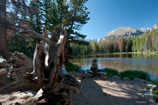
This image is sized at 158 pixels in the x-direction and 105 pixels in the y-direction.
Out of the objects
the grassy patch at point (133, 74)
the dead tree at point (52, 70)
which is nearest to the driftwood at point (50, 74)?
the dead tree at point (52, 70)

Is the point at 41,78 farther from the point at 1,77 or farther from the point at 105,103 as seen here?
the point at 1,77

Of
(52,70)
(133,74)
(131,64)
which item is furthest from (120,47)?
(52,70)

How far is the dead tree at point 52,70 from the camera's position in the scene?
158 centimetres

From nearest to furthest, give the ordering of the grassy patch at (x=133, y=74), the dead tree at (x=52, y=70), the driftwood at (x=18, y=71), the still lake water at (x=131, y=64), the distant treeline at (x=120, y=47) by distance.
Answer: the dead tree at (x=52, y=70) < the driftwood at (x=18, y=71) < the grassy patch at (x=133, y=74) < the still lake water at (x=131, y=64) < the distant treeline at (x=120, y=47)

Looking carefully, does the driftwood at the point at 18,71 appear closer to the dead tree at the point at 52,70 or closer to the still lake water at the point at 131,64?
the dead tree at the point at 52,70

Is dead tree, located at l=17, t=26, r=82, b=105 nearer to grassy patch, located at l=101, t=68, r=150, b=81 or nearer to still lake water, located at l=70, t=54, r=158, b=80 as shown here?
grassy patch, located at l=101, t=68, r=150, b=81

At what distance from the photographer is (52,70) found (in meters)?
1.56

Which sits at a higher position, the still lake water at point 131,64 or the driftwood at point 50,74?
the driftwood at point 50,74

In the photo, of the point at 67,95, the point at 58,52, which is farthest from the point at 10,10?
the point at 67,95

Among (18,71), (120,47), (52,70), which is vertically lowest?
(18,71)

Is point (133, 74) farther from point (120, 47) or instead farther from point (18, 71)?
point (120, 47)

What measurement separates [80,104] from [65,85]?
5.88ft

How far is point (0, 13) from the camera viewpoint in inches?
230

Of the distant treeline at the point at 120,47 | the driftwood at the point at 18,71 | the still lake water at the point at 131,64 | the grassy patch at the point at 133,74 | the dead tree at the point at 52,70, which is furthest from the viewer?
the distant treeline at the point at 120,47
